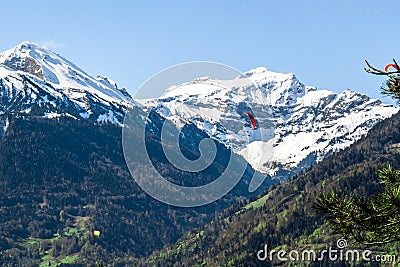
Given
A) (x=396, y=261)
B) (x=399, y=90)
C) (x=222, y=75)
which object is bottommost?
(x=396, y=261)

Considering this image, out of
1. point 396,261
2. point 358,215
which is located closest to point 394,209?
point 358,215

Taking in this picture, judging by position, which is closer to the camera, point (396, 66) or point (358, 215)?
point (396, 66)

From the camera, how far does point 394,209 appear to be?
574 inches

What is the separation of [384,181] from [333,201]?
155cm

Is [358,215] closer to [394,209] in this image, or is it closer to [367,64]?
[394,209]

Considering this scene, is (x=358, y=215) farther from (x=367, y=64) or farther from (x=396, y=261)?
(x=367, y=64)

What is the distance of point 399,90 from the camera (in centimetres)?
1508


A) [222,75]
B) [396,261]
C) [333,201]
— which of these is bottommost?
[396,261]

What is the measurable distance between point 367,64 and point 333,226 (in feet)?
13.7

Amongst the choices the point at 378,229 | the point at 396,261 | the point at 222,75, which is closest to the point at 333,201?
the point at 378,229

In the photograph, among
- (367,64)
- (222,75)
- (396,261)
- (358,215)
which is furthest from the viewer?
(222,75)

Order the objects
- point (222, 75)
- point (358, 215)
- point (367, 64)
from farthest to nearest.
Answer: point (222, 75) < point (358, 215) < point (367, 64)

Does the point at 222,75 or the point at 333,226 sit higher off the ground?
the point at 222,75

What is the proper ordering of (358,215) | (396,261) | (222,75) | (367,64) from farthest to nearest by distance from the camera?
(222,75) < (396,261) < (358,215) < (367,64)
